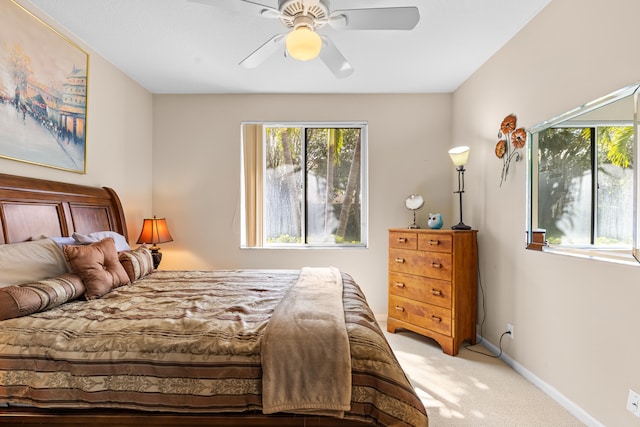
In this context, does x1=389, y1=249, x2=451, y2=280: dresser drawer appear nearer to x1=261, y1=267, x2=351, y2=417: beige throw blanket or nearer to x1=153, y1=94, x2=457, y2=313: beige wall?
x1=153, y1=94, x2=457, y2=313: beige wall

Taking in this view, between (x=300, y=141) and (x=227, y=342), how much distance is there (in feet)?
9.92

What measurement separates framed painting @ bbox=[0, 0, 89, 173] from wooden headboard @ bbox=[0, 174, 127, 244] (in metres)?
0.18

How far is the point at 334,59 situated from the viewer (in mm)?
2184

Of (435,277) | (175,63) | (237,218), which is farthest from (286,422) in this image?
(175,63)

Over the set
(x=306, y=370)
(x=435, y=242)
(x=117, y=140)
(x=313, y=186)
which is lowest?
(x=306, y=370)

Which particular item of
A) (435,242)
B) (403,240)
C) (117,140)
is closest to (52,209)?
(117,140)

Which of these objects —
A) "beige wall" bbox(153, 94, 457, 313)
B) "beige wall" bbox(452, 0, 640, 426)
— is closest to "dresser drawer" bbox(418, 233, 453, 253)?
"beige wall" bbox(452, 0, 640, 426)

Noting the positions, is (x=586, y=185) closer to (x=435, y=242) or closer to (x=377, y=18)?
(x=435, y=242)

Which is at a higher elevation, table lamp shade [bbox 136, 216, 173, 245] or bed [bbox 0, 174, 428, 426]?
table lamp shade [bbox 136, 216, 173, 245]

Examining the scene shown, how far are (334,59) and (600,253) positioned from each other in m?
1.93

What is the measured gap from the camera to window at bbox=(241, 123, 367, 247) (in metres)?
4.06

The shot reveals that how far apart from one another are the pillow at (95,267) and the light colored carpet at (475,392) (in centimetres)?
211

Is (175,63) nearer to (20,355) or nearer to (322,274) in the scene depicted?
(322,274)

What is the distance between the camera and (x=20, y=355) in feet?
4.57
